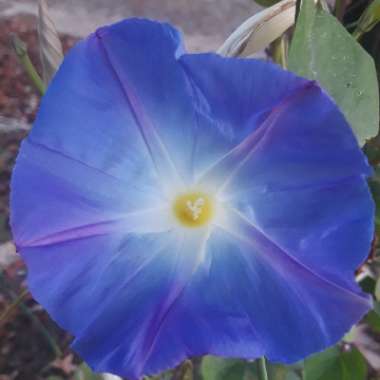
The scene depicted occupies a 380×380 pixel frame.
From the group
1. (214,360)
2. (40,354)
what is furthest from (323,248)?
(40,354)

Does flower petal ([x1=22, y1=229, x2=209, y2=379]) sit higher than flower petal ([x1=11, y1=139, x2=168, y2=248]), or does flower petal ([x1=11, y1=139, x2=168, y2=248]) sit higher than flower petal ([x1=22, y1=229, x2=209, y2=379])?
flower petal ([x1=11, y1=139, x2=168, y2=248])

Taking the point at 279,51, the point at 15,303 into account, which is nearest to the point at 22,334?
the point at 15,303

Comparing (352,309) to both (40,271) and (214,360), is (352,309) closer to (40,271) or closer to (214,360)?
(40,271)

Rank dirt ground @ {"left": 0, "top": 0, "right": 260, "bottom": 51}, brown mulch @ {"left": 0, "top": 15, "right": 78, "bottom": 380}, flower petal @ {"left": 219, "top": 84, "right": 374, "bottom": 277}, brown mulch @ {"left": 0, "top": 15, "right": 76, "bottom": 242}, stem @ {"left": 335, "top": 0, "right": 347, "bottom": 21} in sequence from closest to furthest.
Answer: flower petal @ {"left": 219, "top": 84, "right": 374, "bottom": 277}, stem @ {"left": 335, "top": 0, "right": 347, "bottom": 21}, brown mulch @ {"left": 0, "top": 15, "right": 78, "bottom": 380}, brown mulch @ {"left": 0, "top": 15, "right": 76, "bottom": 242}, dirt ground @ {"left": 0, "top": 0, "right": 260, "bottom": 51}

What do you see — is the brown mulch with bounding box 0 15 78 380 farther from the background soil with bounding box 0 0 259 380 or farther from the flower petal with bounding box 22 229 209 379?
the flower petal with bounding box 22 229 209 379

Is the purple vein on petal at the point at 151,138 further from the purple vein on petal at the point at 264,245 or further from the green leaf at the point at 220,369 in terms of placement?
the green leaf at the point at 220,369

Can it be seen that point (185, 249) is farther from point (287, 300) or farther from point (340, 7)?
point (340, 7)

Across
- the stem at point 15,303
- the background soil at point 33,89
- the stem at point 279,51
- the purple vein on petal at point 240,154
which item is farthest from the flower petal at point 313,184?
the background soil at point 33,89

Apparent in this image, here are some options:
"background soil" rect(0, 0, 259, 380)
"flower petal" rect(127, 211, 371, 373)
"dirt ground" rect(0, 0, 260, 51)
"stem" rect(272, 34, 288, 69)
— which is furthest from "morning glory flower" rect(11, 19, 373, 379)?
"dirt ground" rect(0, 0, 260, 51)
